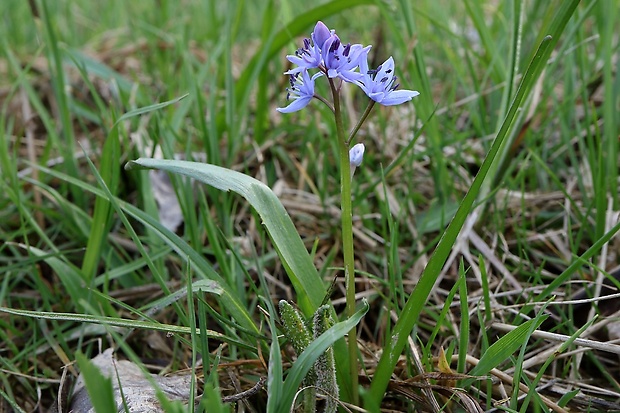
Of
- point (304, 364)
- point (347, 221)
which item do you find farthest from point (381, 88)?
point (304, 364)

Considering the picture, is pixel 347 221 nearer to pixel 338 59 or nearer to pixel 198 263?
pixel 338 59

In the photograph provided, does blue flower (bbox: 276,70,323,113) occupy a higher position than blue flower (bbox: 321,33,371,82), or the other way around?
blue flower (bbox: 321,33,371,82)

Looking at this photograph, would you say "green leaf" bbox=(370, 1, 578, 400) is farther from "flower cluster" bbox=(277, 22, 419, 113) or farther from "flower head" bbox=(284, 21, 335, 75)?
"flower head" bbox=(284, 21, 335, 75)

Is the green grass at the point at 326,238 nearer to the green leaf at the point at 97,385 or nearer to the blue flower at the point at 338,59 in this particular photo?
the green leaf at the point at 97,385

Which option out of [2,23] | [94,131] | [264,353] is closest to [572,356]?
[264,353]

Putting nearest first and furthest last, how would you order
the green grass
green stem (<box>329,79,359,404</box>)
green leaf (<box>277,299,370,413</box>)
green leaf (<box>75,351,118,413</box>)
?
green leaf (<box>75,351,118,413</box>) < green leaf (<box>277,299,370,413</box>) < green stem (<box>329,79,359,404</box>) < the green grass

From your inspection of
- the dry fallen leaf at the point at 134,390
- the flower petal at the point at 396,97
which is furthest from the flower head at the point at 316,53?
the dry fallen leaf at the point at 134,390

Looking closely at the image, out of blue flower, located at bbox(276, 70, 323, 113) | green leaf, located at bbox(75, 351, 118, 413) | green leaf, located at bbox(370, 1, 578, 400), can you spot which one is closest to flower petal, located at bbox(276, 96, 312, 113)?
blue flower, located at bbox(276, 70, 323, 113)

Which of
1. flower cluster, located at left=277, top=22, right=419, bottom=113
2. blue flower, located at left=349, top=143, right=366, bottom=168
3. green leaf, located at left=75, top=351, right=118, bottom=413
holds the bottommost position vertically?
green leaf, located at left=75, top=351, right=118, bottom=413

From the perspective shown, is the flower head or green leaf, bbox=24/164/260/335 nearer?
the flower head
